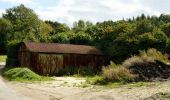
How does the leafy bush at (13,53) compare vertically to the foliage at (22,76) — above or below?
above

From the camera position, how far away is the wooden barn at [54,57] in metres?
44.1

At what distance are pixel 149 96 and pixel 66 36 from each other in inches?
1699

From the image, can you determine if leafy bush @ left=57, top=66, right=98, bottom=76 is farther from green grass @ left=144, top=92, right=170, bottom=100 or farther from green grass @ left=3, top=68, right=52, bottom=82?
green grass @ left=144, top=92, right=170, bottom=100

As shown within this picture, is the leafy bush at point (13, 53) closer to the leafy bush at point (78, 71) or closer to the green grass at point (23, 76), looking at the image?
the leafy bush at point (78, 71)

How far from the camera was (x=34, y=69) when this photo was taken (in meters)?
43.9

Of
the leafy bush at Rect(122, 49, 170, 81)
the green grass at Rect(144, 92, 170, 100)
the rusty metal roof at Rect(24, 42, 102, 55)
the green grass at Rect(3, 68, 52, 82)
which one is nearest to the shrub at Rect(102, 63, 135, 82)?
the leafy bush at Rect(122, 49, 170, 81)

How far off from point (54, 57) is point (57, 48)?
1896 millimetres

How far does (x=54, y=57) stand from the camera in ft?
148

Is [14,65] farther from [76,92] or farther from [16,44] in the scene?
[76,92]

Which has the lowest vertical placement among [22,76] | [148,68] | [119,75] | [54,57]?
[22,76]

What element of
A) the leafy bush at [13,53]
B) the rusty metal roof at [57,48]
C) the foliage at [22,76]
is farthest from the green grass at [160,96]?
the leafy bush at [13,53]

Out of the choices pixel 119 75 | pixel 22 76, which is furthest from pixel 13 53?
pixel 119 75

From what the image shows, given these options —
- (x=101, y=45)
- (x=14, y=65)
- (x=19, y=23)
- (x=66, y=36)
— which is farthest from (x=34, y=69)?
(x=19, y=23)

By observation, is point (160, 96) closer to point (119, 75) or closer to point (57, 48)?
point (119, 75)
